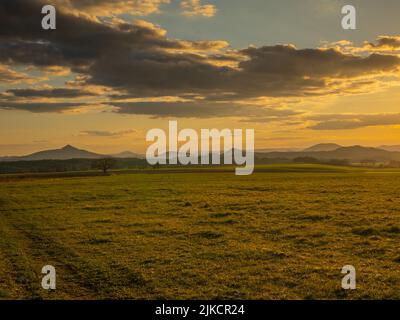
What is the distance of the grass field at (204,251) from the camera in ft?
48.5

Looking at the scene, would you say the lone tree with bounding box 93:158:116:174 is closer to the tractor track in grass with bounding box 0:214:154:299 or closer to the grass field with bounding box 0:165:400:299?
the grass field with bounding box 0:165:400:299

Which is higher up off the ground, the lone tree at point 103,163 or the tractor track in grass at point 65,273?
the lone tree at point 103,163

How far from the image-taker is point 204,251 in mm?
20203

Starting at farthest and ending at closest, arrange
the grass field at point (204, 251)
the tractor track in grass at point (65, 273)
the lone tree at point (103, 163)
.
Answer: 1. the lone tree at point (103, 163)
2. the grass field at point (204, 251)
3. the tractor track in grass at point (65, 273)

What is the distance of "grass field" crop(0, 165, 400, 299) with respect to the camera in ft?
48.5

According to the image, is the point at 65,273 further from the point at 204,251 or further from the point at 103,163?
the point at 103,163

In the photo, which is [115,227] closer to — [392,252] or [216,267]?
[216,267]

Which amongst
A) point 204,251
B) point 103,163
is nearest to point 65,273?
point 204,251

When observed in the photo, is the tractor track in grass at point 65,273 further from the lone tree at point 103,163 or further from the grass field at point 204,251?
the lone tree at point 103,163

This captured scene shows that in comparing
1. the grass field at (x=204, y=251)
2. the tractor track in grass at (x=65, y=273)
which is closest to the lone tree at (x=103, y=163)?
the grass field at (x=204, y=251)

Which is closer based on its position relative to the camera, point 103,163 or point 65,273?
point 65,273

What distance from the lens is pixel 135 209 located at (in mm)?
36562
